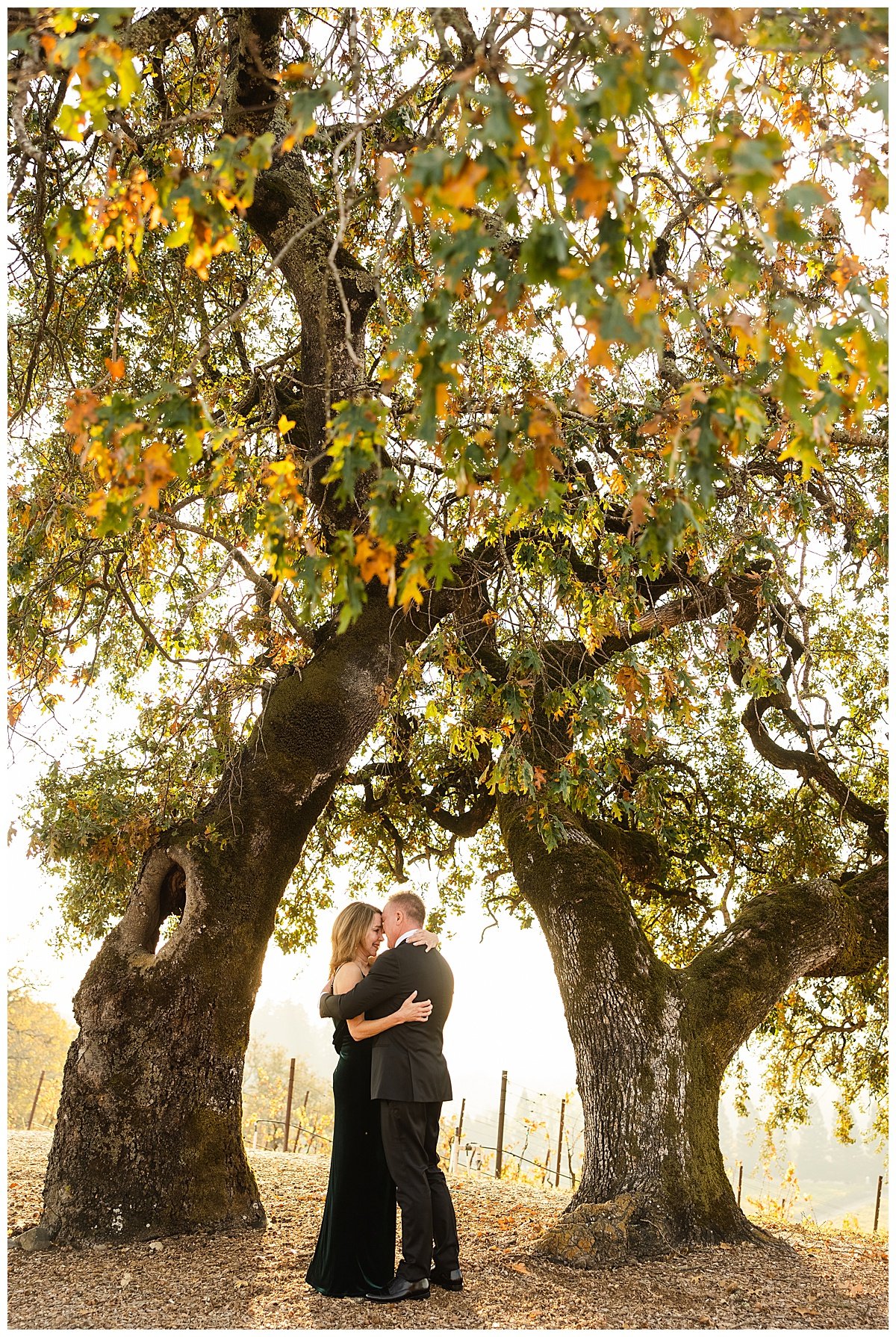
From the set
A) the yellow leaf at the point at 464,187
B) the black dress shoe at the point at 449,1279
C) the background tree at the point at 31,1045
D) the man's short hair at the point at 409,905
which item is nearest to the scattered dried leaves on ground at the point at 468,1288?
the black dress shoe at the point at 449,1279

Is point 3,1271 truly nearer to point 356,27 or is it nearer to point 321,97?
point 321,97

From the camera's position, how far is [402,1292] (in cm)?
478

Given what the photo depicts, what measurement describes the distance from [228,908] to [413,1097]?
2275 millimetres

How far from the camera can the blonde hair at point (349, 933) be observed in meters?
5.35

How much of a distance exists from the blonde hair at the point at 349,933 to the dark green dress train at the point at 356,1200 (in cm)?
37

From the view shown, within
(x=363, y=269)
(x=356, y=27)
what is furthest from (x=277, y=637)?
(x=356, y=27)

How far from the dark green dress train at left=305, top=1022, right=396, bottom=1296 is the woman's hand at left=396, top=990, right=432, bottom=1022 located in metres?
0.30

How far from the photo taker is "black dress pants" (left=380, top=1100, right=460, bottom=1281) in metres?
4.78

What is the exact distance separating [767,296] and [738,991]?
4.93 metres

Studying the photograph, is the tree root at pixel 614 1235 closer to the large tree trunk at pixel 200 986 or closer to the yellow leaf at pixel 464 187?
the large tree trunk at pixel 200 986

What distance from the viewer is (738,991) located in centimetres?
704

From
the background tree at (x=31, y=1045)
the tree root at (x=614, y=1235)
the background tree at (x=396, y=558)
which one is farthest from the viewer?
the background tree at (x=31, y=1045)

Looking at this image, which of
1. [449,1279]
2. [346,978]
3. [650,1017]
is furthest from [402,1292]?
[650,1017]

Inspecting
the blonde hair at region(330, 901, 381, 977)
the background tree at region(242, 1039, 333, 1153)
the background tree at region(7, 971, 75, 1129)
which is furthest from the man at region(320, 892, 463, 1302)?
the background tree at region(7, 971, 75, 1129)
